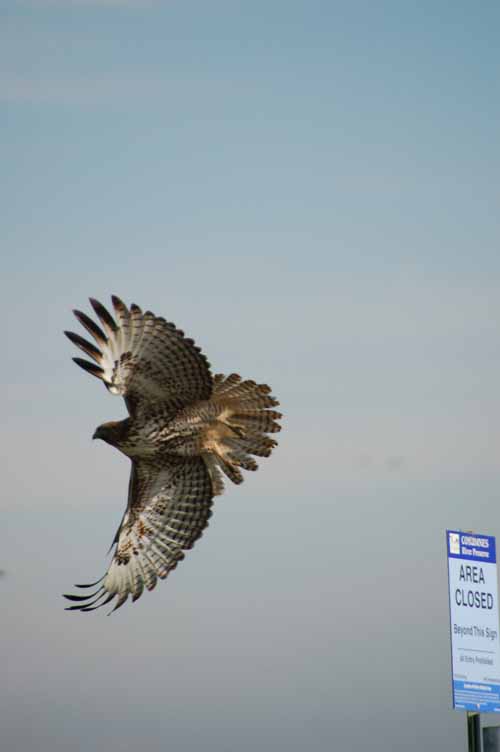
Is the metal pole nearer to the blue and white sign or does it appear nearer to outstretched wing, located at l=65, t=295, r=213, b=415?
the blue and white sign

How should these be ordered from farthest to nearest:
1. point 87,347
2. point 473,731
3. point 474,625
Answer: point 474,625 < point 473,731 < point 87,347

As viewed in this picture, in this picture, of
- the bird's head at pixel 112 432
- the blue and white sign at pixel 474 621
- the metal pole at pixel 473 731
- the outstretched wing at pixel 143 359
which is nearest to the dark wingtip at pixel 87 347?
the outstretched wing at pixel 143 359

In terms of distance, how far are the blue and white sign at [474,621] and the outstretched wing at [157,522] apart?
2670 mm

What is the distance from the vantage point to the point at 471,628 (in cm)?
2059

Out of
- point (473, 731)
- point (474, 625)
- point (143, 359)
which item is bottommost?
point (473, 731)

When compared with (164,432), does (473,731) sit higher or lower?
lower

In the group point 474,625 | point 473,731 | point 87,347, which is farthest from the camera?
point 474,625

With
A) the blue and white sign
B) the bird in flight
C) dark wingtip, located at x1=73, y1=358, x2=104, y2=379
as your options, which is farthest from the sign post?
dark wingtip, located at x1=73, y1=358, x2=104, y2=379

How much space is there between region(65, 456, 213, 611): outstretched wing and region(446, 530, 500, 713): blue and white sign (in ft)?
8.76

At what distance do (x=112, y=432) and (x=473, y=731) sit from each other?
16.1ft

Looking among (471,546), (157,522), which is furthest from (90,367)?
(471,546)

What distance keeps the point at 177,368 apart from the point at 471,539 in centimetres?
404

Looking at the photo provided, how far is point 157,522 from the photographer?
20.2 metres

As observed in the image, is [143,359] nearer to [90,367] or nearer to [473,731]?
[90,367]
